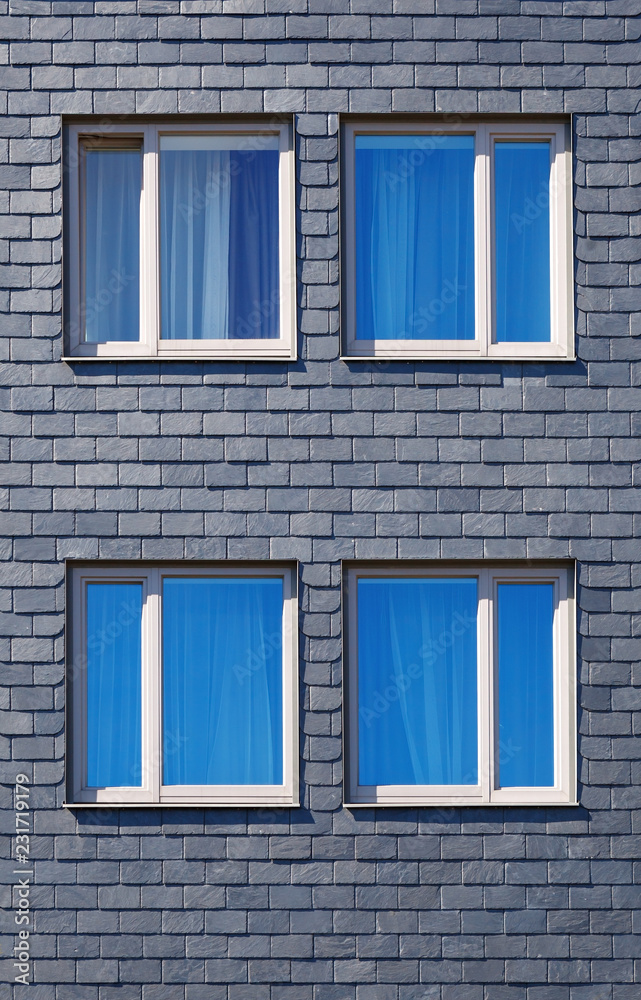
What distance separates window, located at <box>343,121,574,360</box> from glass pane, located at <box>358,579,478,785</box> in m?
1.65

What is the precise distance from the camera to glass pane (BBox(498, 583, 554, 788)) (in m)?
6.84

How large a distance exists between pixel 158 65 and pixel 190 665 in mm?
3995

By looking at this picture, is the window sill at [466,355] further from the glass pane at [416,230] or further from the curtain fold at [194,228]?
the curtain fold at [194,228]

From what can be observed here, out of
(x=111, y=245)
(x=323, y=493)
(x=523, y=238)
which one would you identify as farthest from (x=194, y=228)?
(x=523, y=238)

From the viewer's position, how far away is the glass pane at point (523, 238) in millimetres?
7016

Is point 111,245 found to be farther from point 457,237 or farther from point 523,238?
point 523,238

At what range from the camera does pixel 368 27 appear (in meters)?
6.82

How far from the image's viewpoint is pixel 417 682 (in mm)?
6867

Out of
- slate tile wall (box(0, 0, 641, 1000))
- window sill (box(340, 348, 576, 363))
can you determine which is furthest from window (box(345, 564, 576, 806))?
window sill (box(340, 348, 576, 363))

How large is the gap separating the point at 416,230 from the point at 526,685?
3168 mm

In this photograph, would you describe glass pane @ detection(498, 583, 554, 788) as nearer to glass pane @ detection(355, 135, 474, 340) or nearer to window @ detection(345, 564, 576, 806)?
window @ detection(345, 564, 576, 806)

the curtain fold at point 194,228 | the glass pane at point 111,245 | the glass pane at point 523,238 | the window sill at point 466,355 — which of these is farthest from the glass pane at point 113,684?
the glass pane at point 523,238

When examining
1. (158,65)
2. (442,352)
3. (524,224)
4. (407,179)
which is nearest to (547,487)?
(442,352)

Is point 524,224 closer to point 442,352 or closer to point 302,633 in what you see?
point 442,352
